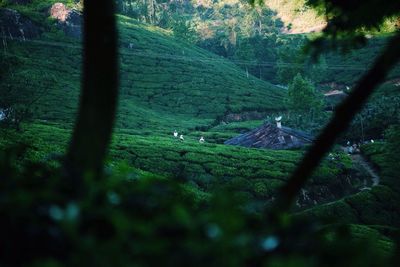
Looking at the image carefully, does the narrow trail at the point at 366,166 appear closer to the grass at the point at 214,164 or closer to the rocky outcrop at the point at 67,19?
the grass at the point at 214,164

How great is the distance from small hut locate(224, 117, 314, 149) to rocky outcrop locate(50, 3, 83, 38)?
4239 centimetres

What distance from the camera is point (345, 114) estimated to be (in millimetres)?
3684

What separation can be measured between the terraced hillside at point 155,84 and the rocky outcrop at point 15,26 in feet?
4.86

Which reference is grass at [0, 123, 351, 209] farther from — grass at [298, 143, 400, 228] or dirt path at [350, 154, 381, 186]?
grass at [298, 143, 400, 228]

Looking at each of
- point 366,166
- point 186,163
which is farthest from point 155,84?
point 366,166

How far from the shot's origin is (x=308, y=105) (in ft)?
184

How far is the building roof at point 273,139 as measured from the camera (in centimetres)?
4145

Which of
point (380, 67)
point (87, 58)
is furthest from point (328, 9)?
point (87, 58)

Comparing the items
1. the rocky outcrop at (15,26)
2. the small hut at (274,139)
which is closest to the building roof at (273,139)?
the small hut at (274,139)

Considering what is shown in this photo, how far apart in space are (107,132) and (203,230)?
1531mm

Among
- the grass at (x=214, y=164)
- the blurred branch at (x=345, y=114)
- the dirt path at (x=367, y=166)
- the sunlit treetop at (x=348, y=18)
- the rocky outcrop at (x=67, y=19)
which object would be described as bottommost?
the dirt path at (x=367, y=166)

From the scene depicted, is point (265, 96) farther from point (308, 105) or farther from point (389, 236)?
point (389, 236)

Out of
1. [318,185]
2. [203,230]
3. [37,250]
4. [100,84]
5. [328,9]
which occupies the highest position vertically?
[328,9]

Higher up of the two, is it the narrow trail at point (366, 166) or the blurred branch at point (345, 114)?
the blurred branch at point (345, 114)
